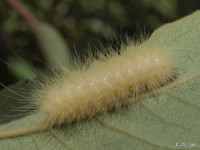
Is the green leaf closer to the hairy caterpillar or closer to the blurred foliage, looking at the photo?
the blurred foliage

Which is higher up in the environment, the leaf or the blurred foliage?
the blurred foliage

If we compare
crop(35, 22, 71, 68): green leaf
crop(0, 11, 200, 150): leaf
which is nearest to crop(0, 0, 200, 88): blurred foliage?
crop(35, 22, 71, 68): green leaf

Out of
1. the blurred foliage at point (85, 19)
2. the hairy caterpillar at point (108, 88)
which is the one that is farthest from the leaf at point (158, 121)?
the blurred foliage at point (85, 19)

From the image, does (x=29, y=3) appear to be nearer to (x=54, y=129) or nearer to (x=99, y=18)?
(x=99, y=18)

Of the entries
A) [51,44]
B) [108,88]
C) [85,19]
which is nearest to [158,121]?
[108,88]

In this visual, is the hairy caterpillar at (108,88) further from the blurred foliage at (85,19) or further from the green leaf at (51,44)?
the blurred foliage at (85,19)

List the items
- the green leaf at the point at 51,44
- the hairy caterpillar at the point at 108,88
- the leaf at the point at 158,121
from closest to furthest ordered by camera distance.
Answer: the leaf at the point at 158,121 → the hairy caterpillar at the point at 108,88 → the green leaf at the point at 51,44
